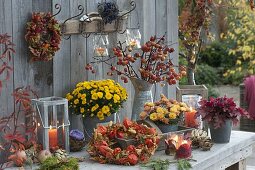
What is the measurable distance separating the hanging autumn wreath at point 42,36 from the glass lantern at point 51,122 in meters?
0.26

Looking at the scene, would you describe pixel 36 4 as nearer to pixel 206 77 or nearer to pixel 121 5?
pixel 121 5

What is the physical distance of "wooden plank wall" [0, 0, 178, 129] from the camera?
9.89ft

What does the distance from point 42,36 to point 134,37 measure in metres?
0.83

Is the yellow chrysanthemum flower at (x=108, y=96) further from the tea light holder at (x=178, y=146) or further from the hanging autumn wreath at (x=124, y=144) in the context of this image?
the tea light holder at (x=178, y=146)

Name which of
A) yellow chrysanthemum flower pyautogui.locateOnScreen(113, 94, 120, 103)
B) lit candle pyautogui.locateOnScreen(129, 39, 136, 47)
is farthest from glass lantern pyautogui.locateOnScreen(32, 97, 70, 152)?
lit candle pyautogui.locateOnScreen(129, 39, 136, 47)

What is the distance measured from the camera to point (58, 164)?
2715 millimetres

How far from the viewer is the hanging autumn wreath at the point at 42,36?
3031 mm

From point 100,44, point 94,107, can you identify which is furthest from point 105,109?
point 100,44

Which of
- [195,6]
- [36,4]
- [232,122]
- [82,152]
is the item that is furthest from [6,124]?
[195,6]

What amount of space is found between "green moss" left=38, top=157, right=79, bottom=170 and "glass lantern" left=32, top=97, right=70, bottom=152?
0.27 m

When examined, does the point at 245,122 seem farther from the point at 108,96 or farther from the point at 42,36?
the point at 42,36

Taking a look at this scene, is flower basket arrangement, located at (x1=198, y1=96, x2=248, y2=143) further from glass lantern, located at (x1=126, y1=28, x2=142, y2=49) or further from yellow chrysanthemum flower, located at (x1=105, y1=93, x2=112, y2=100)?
glass lantern, located at (x1=126, y1=28, x2=142, y2=49)

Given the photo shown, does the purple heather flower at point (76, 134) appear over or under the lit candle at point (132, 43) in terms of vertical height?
under

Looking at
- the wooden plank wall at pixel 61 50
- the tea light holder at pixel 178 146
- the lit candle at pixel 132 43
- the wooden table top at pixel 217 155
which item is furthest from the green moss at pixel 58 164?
the lit candle at pixel 132 43
